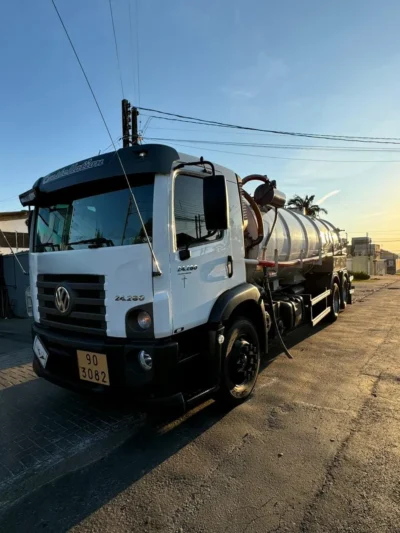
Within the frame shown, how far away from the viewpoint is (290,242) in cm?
637

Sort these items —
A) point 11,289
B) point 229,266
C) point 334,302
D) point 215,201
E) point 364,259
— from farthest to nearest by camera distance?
point 364,259 → point 11,289 → point 334,302 → point 229,266 → point 215,201

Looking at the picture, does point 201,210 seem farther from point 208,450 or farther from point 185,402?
point 208,450

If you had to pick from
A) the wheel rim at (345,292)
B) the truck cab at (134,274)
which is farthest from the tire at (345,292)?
the truck cab at (134,274)

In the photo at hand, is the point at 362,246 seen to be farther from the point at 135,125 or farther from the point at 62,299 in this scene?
the point at 62,299

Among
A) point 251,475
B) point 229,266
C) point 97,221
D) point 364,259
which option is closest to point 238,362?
point 229,266

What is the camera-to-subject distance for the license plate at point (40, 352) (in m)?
3.84

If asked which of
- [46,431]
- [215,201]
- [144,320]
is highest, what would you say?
[215,201]

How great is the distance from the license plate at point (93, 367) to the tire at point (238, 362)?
123 centimetres

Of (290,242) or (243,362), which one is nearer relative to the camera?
(243,362)

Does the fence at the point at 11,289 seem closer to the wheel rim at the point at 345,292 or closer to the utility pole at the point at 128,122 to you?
the utility pole at the point at 128,122

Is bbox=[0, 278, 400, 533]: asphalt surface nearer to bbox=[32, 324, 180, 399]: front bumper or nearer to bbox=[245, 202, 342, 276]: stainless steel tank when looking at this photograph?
bbox=[32, 324, 180, 399]: front bumper

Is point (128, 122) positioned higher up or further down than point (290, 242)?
higher up

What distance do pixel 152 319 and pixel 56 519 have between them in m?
1.55

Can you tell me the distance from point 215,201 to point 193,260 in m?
0.60
